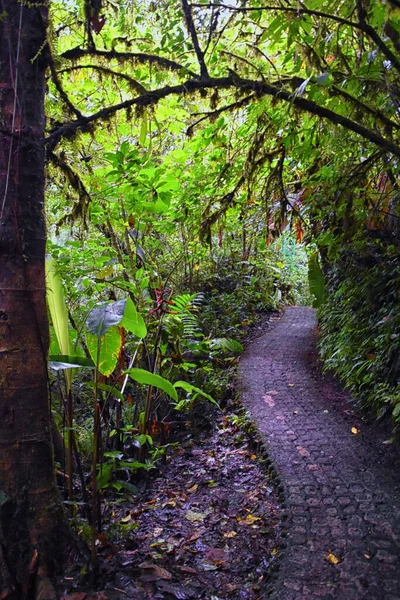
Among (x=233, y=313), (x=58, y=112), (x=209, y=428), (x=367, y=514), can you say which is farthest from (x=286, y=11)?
(x=233, y=313)

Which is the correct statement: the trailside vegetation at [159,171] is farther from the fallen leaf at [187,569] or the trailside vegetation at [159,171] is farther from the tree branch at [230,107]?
the fallen leaf at [187,569]

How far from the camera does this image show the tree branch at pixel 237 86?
103 inches

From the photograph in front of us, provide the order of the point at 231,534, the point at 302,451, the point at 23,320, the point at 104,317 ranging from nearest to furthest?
1. the point at 23,320
2. the point at 104,317
3. the point at 231,534
4. the point at 302,451

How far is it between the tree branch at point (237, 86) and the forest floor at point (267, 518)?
8.14 feet

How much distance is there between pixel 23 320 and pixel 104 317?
16.2 inches

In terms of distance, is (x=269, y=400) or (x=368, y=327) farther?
(x=269, y=400)

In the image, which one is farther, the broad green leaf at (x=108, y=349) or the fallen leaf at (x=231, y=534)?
the fallen leaf at (x=231, y=534)

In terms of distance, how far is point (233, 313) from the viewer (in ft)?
36.0

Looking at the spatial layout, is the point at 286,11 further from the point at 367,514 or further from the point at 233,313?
the point at 233,313

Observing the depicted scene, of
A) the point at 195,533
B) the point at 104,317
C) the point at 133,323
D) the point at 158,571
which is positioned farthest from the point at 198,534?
the point at 104,317

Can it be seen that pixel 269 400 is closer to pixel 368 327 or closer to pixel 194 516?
pixel 368 327

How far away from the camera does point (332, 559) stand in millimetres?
2660

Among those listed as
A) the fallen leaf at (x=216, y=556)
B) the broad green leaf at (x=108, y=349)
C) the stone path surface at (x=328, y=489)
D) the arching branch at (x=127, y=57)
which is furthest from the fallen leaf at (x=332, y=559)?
the arching branch at (x=127, y=57)

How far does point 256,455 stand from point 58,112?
3.78 metres
